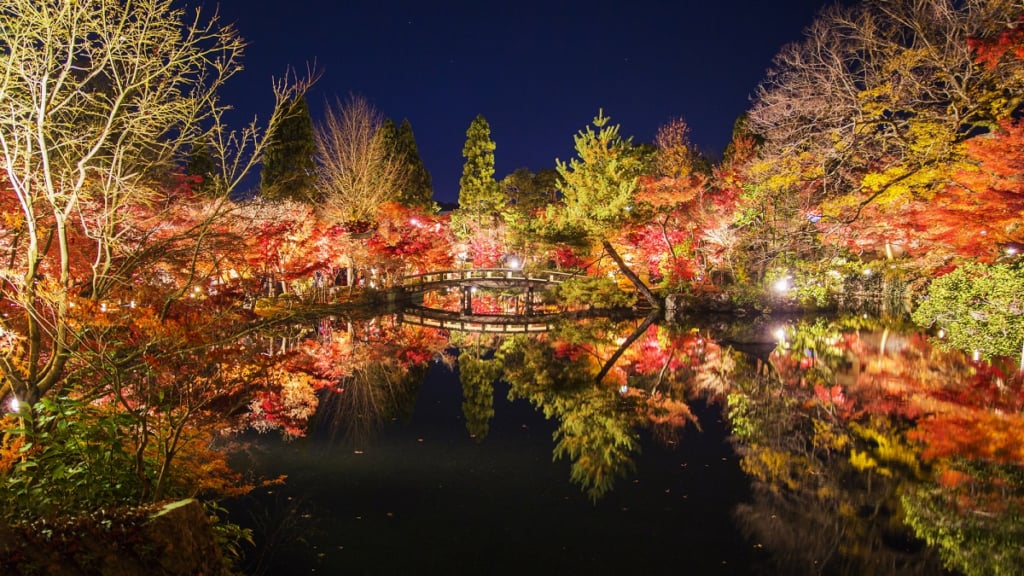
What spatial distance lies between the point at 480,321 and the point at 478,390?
10.5m

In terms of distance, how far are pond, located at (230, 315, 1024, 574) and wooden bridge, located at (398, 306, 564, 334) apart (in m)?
6.54

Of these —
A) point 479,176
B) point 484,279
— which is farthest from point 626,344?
point 479,176

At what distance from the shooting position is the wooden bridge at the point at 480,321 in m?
21.4

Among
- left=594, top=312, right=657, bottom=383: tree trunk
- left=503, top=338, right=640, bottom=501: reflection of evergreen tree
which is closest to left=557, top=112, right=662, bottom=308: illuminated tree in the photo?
left=594, top=312, right=657, bottom=383: tree trunk

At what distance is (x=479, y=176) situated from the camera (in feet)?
120

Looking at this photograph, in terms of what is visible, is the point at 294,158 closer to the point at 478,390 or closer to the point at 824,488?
the point at 478,390

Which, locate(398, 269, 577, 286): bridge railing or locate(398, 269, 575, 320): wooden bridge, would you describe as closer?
locate(398, 269, 575, 320): wooden bridge

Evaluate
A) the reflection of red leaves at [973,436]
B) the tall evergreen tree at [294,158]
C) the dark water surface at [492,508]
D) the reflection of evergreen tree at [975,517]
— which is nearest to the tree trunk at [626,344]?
the dark water surface at [492,508]

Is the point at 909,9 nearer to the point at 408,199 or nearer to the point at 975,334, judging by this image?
the point at 975,334

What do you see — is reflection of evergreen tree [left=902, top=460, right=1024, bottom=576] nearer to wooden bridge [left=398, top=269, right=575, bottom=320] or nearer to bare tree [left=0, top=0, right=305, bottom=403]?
bare tree [left=0, top=0, right=305, bottom=403]

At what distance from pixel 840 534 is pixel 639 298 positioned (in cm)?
1973

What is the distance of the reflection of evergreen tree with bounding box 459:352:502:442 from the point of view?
33.0 feet

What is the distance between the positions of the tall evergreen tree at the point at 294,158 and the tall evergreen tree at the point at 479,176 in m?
9.70

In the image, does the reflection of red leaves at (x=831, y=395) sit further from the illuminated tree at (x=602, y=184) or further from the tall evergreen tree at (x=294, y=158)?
the tall evergreen tree at (x=294, y=158)
